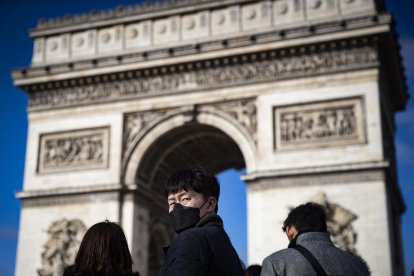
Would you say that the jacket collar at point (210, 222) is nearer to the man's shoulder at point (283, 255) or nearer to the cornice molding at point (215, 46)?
the man's shoulder at point (283, 255)

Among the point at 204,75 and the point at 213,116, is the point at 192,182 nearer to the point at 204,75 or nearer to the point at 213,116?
the point at 213,116

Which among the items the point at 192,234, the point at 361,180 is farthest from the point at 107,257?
the point at 361,180

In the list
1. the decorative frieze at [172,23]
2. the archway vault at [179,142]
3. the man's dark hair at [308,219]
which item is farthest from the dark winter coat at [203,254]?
the decorative frieze at [172,23]

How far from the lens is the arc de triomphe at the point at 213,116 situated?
16.1 metres

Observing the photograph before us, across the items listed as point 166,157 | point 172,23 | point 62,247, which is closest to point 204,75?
point 172,23

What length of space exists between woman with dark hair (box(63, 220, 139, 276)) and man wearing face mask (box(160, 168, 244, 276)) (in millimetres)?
293

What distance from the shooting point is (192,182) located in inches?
124

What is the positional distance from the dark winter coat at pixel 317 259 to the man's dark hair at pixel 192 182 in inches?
37.0

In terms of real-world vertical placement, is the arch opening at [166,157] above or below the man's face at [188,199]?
above

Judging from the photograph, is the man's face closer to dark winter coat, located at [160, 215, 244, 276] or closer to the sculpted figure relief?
dark winter coat, located at [160, 215, 244, 276]

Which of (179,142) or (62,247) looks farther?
(179,142)

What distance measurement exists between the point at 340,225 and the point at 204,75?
5.58 m

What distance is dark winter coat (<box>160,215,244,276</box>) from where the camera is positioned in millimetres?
2732

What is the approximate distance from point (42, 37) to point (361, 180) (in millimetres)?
10704
